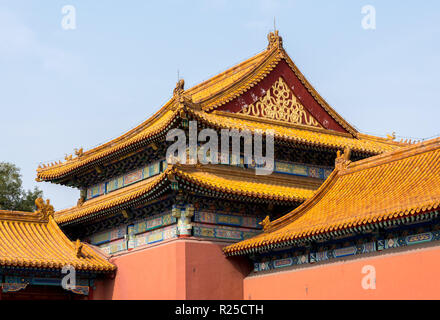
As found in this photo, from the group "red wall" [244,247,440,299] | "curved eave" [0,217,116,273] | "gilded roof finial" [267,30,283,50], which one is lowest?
"red wall" [244,247,440,299]

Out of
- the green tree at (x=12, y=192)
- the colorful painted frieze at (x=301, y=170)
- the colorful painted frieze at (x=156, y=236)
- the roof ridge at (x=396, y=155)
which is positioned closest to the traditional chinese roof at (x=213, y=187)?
the colorful painted frieze at (x=301, y=170)

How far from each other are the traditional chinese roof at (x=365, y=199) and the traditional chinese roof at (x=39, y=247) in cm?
504

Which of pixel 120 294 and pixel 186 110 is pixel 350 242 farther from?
pixel 120 294

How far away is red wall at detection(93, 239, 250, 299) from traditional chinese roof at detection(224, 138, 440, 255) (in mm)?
660

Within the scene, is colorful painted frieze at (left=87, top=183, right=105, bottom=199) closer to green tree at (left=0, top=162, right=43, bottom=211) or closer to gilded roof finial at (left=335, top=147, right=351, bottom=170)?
gilded roof finial at (left=335, top=147, right=351, bottom=170)

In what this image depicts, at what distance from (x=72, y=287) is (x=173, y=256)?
4242 mm

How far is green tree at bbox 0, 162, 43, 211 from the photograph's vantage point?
4294 cm

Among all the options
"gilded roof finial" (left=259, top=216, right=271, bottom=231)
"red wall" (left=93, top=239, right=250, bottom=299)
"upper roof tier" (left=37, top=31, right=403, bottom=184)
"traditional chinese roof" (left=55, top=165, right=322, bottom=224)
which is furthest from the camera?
"upper roof tier" (left=37, top=31, right=403, bottom=184)

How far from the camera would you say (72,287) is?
22672mm

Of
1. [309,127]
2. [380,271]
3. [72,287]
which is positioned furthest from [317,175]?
[72,287]

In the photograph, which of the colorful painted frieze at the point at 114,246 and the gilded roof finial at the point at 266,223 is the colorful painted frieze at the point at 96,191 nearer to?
the colorful painted frieze at the point at 114,246

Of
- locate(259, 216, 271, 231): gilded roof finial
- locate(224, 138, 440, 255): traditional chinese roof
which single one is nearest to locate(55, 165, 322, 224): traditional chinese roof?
locate(259, 216, 271, 231): gilded roof finial
